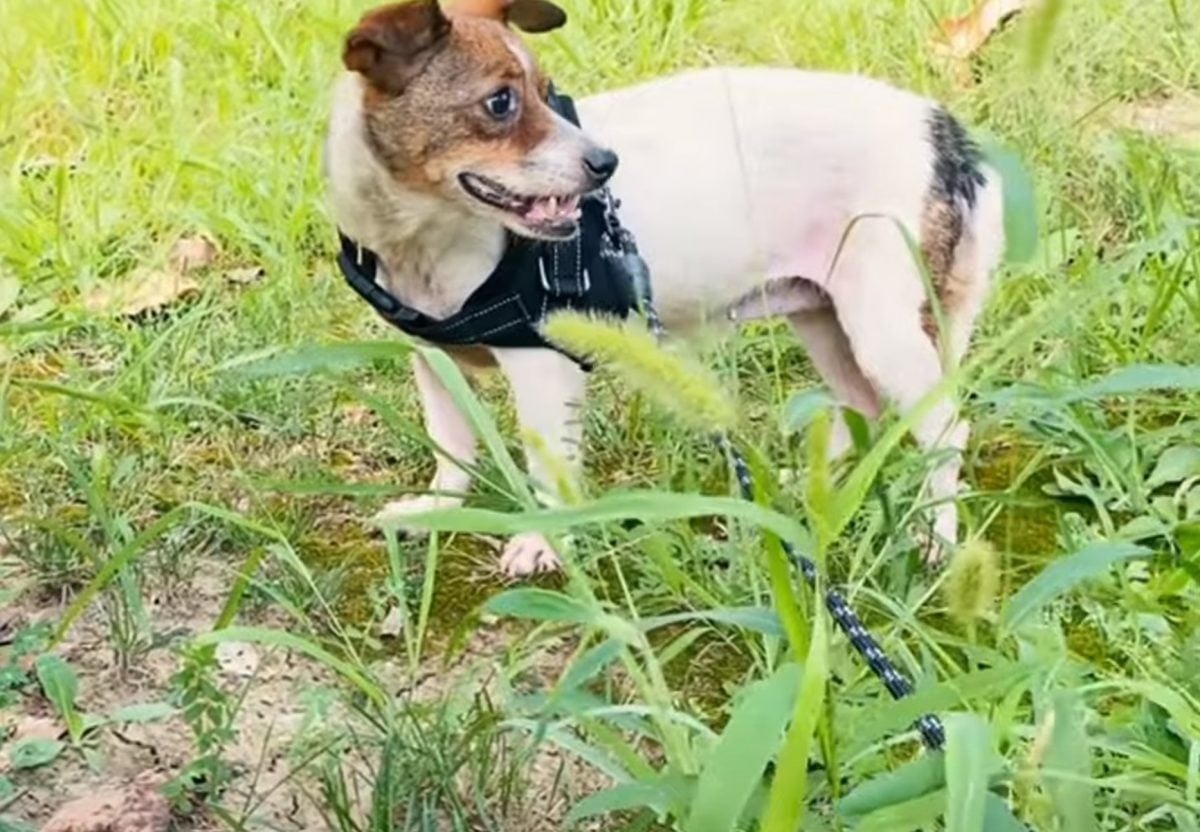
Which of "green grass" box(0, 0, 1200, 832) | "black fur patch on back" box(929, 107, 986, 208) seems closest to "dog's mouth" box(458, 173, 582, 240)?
"green grass" box(0, 0, 1200, 832)

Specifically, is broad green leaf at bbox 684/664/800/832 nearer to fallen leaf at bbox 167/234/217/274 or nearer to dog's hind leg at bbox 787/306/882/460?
dog's hind leg at bbox 787/306/882/460

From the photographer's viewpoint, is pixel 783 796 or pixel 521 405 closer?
pixel 783 796

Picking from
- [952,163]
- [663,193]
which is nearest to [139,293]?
[663,193]

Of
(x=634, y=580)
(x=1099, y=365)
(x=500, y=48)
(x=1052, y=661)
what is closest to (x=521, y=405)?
(x=634, y=580)

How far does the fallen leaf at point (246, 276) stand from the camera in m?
3.16

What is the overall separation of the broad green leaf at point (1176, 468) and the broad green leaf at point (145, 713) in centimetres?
128

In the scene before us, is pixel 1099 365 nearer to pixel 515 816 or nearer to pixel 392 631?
pixel 392 631

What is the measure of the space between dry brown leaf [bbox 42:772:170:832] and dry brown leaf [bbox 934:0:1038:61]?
2.63m

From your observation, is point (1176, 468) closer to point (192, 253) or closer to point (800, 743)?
point (800, 743)

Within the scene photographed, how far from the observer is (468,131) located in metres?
2.34

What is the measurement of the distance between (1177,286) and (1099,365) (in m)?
0.29

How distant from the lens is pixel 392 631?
82.1 inches

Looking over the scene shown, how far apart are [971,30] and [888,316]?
5.08 feet

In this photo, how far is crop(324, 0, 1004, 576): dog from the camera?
2.32 m
